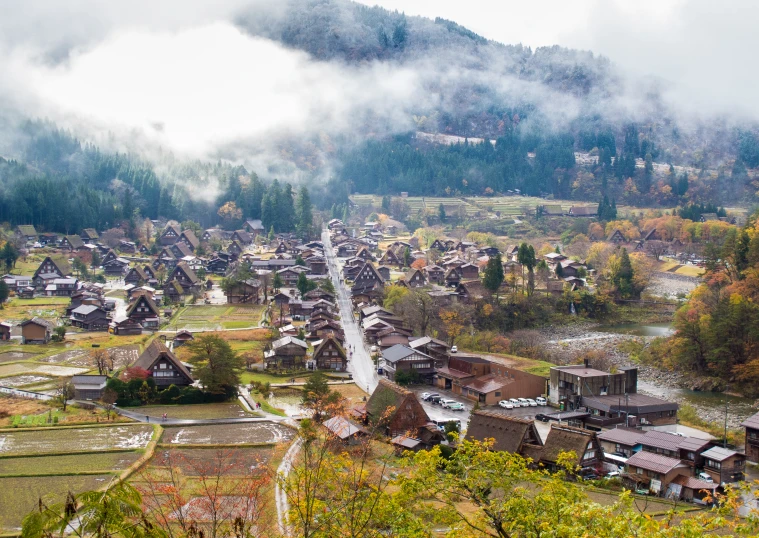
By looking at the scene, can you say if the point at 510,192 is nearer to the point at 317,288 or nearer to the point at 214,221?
the point at 214,221

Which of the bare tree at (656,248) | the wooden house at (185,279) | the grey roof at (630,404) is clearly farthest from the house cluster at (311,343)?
the bare tree at (656,248)

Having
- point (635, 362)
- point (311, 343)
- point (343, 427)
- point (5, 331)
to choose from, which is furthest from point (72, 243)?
point (343, 427)

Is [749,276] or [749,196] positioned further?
[749,196]

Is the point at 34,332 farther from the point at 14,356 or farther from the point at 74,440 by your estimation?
the point at 74,440

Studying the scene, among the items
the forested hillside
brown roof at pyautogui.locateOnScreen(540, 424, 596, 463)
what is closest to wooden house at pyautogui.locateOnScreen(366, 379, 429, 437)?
brown roof at pyautogui.locateOnScreen(540, 424, 596, 463)

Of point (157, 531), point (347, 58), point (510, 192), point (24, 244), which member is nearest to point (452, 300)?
point (24, 244)

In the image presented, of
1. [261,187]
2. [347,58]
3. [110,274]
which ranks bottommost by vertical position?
[110,274]
